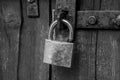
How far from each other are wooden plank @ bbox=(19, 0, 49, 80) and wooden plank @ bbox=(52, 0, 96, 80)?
137 mm

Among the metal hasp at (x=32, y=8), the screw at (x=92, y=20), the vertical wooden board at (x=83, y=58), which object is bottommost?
the vertical wooden board at (x=83, y=58)

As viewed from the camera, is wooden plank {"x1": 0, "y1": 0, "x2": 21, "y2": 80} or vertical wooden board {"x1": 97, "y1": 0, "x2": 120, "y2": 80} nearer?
vertical wooden board {"x1": 97, "y1": 0, "x2": 120, "y2": 80}

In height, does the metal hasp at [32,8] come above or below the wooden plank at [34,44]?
above

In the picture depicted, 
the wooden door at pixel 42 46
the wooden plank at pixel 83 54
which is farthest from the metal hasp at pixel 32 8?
the wooden plank at pixel 83 54

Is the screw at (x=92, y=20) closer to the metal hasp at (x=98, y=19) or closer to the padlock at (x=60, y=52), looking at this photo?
the metal hasp at (x=98, y=19)

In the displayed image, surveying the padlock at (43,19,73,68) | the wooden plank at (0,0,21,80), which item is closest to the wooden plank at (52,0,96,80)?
the padlock at (43,19,73,68)

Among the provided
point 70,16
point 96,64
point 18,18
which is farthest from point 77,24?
point 18,18

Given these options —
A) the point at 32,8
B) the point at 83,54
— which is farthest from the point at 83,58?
the point at 32,8

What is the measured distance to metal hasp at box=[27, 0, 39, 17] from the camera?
1191mm

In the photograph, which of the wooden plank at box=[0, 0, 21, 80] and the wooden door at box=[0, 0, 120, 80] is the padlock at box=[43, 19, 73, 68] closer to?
the wooden door at box=[0, 0, 120, 80]

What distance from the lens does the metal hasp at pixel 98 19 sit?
1028 millimetres

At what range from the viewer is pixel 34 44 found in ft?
4.01

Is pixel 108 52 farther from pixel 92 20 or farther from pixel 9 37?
pixel 9 37

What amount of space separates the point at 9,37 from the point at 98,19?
1.39ft
